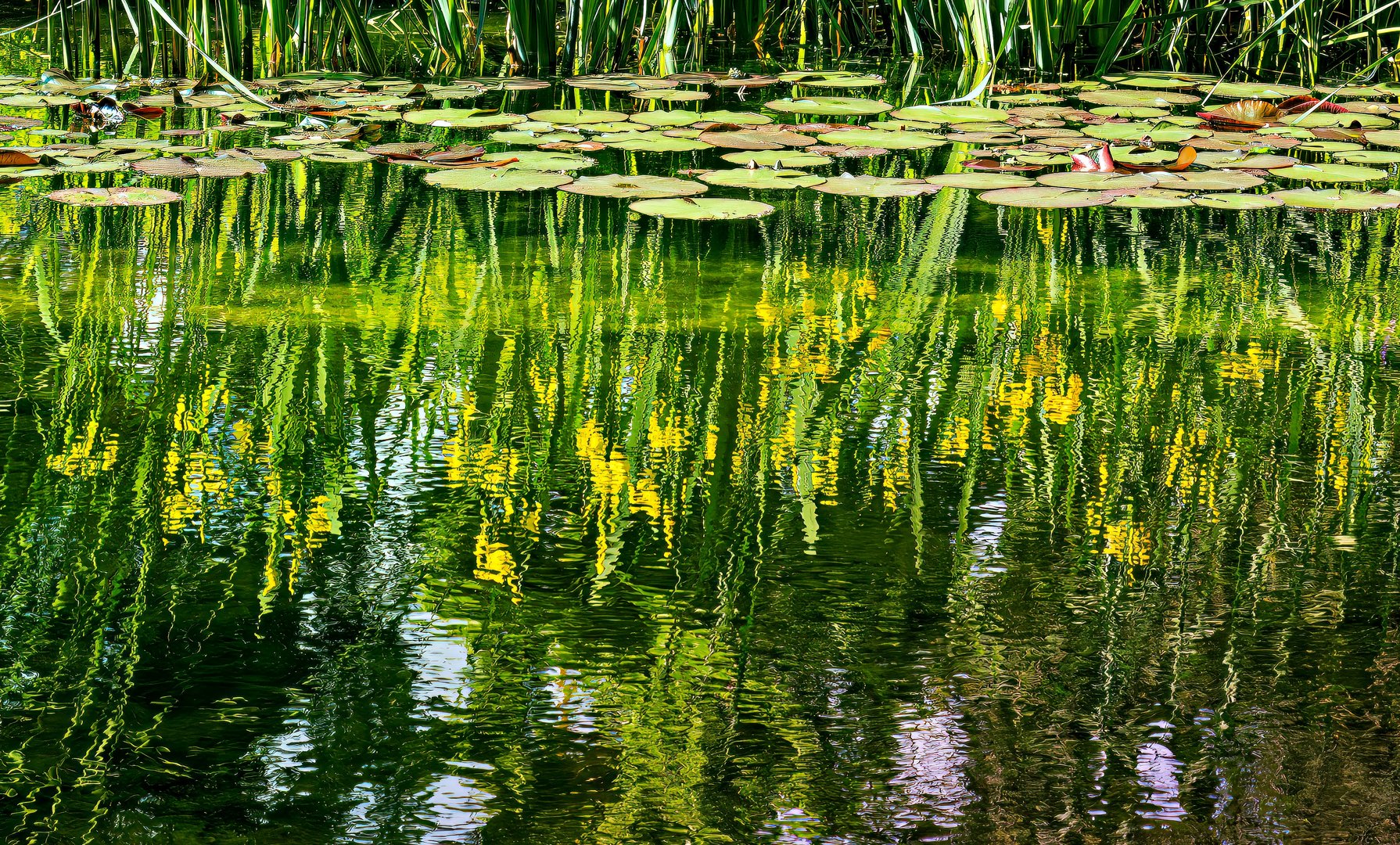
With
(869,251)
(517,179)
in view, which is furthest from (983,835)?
(517,179)

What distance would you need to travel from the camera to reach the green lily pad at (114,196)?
10.7 feet

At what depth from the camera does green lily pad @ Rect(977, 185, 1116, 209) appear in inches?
134

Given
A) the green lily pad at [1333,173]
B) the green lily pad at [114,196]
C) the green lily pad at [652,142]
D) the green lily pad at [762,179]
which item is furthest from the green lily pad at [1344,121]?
the green lily pad at [114,196]

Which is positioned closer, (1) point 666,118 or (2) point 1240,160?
(2) point 1240,160

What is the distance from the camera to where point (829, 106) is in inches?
191

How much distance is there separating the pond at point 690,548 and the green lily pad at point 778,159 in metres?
1.01

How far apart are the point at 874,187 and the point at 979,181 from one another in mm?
284

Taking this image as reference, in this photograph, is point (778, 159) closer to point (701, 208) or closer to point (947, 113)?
point (701, 208)

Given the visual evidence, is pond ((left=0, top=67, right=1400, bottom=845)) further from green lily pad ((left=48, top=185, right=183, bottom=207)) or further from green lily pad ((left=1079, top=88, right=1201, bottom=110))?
green lily pad ((left=1079, top=88, right=1201, bottom=110))

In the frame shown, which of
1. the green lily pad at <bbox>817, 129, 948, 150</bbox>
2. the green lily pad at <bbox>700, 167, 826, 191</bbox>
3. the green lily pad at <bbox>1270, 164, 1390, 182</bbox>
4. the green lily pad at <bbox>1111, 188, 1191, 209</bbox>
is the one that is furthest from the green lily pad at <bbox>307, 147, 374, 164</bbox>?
the green lily pad at <bbox>1270, 164, 1390, 182</bbox>

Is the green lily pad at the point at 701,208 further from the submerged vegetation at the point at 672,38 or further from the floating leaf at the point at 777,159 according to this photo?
the submerged vegetation at the point at 672,38

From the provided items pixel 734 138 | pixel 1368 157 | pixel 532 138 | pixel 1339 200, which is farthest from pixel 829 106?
pixel 1339 200

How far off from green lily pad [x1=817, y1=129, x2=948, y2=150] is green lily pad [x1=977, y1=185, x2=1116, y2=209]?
0.65m

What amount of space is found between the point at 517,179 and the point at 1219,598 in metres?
2.43
